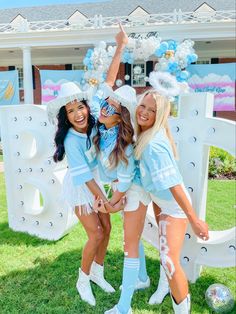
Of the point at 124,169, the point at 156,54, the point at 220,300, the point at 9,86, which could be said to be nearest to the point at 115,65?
the point at 124,169

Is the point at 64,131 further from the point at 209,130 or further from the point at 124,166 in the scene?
the point at 209,130

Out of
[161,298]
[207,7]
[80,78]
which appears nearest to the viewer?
[161,298]

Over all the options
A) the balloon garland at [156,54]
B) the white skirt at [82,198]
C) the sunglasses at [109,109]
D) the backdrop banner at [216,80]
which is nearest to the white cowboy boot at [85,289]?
the white skirt at [82,198]

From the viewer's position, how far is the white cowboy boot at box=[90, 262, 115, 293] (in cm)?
Answer: 269

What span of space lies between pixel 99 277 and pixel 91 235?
45 cm

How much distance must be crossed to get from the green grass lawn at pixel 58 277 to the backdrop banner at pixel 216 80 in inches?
345

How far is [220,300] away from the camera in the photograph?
95.5 inches

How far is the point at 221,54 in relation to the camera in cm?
1506

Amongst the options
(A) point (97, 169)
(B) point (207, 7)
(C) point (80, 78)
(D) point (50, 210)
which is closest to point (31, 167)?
(D) point (50, 210)

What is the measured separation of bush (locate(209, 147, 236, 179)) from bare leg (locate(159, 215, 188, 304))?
5.40 m

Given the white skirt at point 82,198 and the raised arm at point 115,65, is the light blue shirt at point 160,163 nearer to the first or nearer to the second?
the white skirt at point 82,198

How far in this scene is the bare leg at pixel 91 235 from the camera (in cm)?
249

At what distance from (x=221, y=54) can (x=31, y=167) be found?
13.4 metres

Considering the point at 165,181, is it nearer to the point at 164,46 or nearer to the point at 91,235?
the point at 91,235
